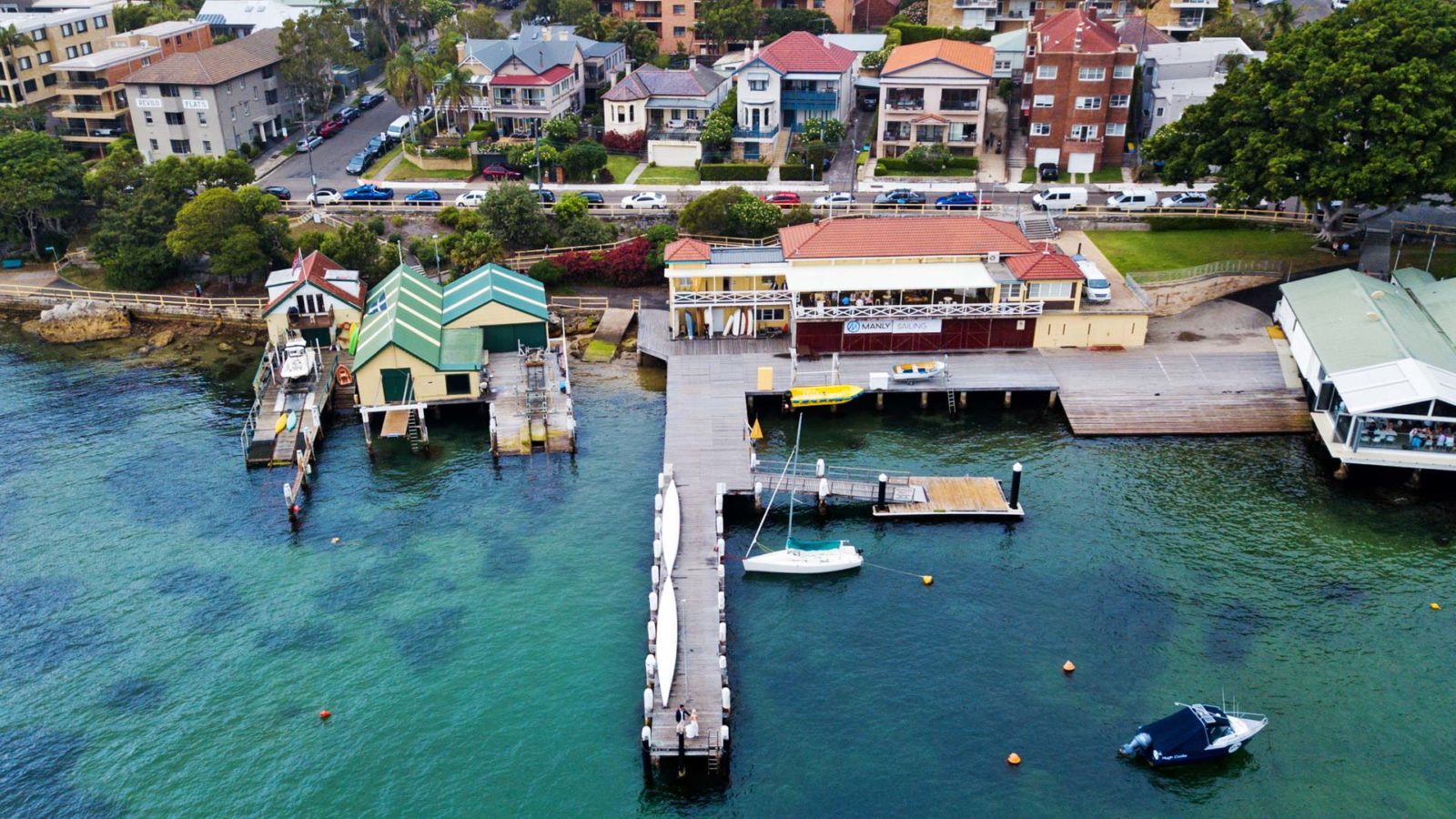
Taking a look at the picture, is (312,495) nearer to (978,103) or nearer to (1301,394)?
(1301,394)

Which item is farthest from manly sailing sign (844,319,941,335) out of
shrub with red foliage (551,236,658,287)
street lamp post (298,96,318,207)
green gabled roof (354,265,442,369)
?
street lamp post (298,96,318,207)

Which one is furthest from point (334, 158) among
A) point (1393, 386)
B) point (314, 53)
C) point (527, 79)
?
point (1393, 386)

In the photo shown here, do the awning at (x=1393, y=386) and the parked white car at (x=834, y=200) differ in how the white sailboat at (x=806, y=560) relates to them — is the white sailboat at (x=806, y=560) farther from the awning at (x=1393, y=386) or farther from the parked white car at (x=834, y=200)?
the parked white car at (x=834, y=200)

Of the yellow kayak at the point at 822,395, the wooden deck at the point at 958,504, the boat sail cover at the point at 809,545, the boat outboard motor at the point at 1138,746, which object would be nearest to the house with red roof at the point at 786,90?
the yellow kayak at the point at 822,395

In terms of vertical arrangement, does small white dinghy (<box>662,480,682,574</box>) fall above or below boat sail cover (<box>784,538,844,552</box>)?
above

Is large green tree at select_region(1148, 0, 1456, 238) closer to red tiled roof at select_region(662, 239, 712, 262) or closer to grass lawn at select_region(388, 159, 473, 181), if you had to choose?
red tiled roof at select_region(662, 239, 712, 262)
